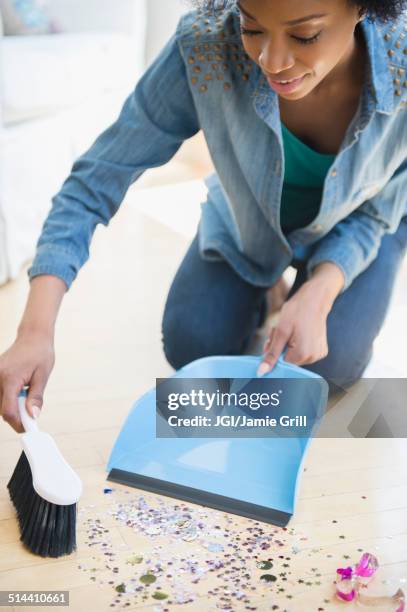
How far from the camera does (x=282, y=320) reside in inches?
38.6

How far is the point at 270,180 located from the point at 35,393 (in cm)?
41

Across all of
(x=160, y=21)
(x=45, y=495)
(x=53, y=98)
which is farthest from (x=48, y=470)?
(x=160, y=21)

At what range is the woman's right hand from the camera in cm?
80

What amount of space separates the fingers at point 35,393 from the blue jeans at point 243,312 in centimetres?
42

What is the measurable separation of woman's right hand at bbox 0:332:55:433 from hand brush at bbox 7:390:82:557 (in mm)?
13

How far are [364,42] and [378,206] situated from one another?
23 centimetres

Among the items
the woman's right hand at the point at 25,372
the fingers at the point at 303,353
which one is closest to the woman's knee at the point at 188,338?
the fingers at the point at 303,353

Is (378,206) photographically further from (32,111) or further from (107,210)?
(32,111)

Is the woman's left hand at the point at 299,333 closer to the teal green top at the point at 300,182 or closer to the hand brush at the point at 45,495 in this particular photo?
the teal green top at the point at 300,182

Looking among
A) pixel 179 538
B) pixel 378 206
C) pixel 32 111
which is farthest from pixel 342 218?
pixel 32 111

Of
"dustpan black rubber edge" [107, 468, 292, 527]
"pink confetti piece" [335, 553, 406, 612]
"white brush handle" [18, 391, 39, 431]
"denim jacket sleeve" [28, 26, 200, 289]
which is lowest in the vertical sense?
"pink confetti piece" [335, 553, 406, 612]

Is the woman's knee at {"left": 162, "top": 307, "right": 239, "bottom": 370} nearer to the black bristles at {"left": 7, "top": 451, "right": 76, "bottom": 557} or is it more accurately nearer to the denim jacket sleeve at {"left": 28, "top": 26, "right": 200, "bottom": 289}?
the denim jacket sleeve at {"left": 28, "top": 26, "right": 200, "bottom": 289}

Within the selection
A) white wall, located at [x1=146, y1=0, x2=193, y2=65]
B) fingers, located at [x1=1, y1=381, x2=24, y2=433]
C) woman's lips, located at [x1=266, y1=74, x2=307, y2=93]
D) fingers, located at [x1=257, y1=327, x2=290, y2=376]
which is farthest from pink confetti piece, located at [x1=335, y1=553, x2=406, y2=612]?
white wall, located at [x1=146, y1=0, x2=193, y2=65]

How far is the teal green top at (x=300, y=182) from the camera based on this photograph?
1073 mm
